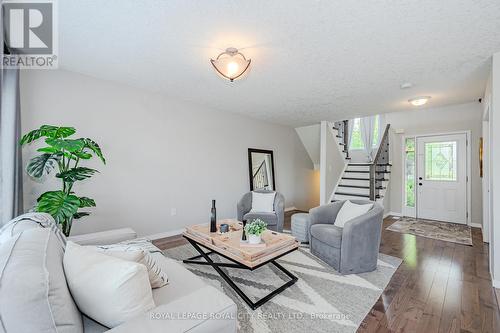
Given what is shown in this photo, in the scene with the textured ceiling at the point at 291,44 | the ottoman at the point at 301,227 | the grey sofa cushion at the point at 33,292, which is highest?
the textured ceiling at the point at 291,44

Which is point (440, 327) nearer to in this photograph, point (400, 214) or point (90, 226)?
point (90, 226)

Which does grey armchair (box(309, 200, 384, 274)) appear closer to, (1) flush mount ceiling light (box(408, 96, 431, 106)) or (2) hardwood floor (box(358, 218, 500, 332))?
(2) hardwood floor (box(358, 218, 500, 332))

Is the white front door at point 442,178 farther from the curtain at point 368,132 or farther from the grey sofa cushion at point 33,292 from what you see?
the grey sofa cushion at point 33,292

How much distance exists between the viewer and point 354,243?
250 centimetres

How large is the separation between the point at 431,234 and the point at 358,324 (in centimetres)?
342

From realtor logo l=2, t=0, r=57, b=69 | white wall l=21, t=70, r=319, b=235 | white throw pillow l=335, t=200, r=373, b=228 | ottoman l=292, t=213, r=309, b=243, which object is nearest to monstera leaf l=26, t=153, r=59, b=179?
white wall l=21, t=70, r=319, b=235

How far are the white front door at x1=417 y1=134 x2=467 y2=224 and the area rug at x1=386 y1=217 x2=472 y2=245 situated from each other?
0.27m

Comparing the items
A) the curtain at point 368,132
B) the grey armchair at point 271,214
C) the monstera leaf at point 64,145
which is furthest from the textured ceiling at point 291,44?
the curtain at point 368,132

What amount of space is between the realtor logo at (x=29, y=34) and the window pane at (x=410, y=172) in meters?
6.68

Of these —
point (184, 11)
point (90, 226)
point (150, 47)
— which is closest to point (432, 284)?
point (184, 11)

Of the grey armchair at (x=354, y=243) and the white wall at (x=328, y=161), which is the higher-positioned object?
the white wall at (x=328, y=161)

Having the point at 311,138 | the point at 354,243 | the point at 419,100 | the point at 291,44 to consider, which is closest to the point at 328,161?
the point at 311,138

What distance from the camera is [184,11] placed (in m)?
1.76

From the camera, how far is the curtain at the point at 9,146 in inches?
82.4
